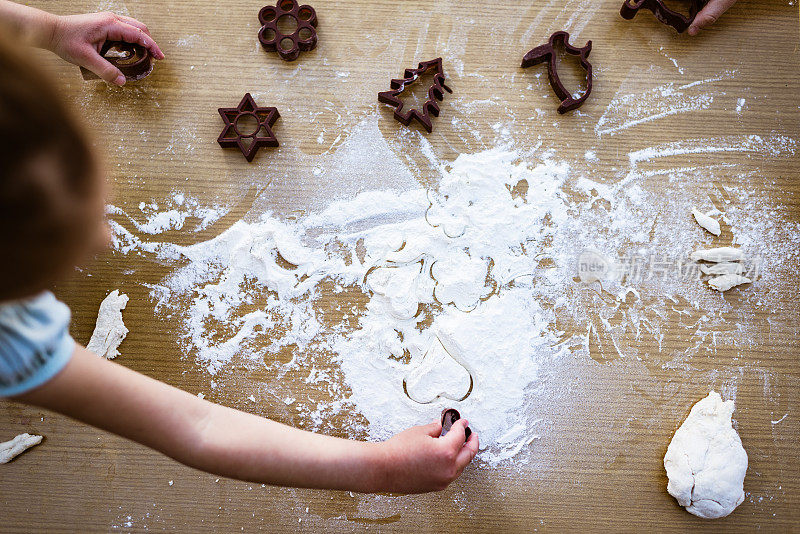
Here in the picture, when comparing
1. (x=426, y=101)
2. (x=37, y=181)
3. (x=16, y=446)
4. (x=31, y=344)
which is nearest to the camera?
(x=37, y=181)

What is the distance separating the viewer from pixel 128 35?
2.83 feet

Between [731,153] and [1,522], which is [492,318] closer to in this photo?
[731,153]

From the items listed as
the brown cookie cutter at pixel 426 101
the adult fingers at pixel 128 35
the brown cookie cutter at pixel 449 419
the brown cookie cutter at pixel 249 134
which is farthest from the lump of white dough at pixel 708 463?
the adult fingers at pixel 128 35

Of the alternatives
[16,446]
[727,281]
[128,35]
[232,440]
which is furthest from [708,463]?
[128,35]

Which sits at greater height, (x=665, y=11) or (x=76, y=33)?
(x=665, y=11)

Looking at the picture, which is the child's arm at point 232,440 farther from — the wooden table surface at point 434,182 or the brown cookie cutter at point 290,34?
the brown cookie cutter at point 290,34

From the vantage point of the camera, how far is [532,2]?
92cm

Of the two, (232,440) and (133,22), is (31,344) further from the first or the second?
(133,22)

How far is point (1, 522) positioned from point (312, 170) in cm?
73

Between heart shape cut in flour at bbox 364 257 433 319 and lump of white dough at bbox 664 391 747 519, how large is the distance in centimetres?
45

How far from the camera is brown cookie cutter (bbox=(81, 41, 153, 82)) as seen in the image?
872 mm

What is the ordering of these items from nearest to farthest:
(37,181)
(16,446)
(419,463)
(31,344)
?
1. (37,181)
2. (31,344)
3. (419,463)
4. (16,446)

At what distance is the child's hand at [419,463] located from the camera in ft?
2.22

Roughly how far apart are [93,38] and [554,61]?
0.78 metres
